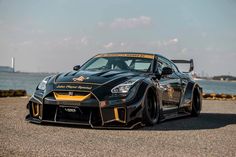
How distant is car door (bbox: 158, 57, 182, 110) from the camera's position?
27.4 ft

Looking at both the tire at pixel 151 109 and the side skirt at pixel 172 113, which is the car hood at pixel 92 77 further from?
the side skirt at pixel 172 113

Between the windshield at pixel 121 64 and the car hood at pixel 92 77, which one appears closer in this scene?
the car hood at pixel 92 77

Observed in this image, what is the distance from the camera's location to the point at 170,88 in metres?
8.71

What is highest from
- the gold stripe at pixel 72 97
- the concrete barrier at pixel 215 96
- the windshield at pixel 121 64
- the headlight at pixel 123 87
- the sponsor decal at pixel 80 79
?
the windshield at pixel 121 64

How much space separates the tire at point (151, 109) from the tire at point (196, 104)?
2759 millimetres

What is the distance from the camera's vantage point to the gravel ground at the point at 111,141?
4949 mm

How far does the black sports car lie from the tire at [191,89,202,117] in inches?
85.2

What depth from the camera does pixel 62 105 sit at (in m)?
6.80

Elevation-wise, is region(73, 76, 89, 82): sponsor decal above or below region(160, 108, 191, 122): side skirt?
above

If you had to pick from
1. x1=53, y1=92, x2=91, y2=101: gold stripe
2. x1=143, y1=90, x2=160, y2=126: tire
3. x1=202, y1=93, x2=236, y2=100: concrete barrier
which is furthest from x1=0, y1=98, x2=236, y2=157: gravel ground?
x1=202, y1=93, x2=236, y2=100: concrete barrier

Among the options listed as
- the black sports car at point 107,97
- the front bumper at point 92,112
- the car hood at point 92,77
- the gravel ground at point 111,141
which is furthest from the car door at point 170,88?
the front bumper at point 92,112

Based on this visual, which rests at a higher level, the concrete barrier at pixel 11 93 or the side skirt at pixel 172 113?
the side skirt at pixel 172 113

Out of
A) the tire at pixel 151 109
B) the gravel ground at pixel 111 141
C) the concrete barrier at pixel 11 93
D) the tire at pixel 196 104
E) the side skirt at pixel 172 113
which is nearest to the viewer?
the gravel ground at pixel 111 141

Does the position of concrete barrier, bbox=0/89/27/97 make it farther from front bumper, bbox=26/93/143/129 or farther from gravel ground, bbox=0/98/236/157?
front bumper, bbox=26/93/143/129
